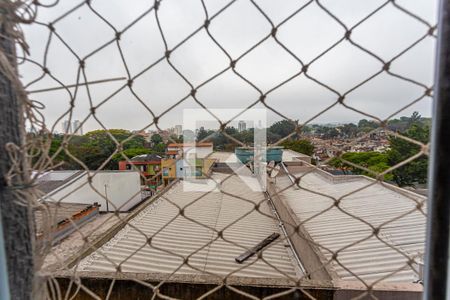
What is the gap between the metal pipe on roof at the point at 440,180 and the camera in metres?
0.42

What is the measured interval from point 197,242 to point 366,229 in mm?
1883

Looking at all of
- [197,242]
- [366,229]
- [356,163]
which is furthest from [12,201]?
[366,229]

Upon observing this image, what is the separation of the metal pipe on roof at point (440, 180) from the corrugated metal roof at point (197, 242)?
1381 mm

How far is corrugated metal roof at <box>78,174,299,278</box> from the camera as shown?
276cm

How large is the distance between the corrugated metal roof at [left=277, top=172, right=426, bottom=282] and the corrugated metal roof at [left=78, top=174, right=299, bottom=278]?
50cm

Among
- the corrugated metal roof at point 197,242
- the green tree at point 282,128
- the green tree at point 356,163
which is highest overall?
the green tree at point 282,128

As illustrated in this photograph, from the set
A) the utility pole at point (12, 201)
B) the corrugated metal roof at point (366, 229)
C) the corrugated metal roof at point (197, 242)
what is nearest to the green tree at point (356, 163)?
the corrugated metal roof at point (366, 229)

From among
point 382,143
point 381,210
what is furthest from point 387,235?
point 382,143

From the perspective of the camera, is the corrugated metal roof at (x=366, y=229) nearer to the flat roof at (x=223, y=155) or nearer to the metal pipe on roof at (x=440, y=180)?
the flat roof at (x=223, y=155)

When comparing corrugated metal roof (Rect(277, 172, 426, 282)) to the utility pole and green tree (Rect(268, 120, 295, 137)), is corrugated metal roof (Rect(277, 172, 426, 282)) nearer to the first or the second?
green tree (Rect(268, 120, 295, 137))

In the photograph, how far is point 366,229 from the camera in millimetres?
3359

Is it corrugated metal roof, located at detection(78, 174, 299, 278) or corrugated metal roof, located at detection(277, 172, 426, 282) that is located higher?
corrugated metal roof, located at detection(277, 172, 426, 282)

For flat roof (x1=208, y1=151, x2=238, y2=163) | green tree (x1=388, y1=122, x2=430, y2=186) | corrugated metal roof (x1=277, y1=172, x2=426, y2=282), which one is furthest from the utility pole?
corrugated metal roof (x1=277, y1=172, x2=426, y2=282)

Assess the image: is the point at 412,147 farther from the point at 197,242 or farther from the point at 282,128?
the point at 197,242
